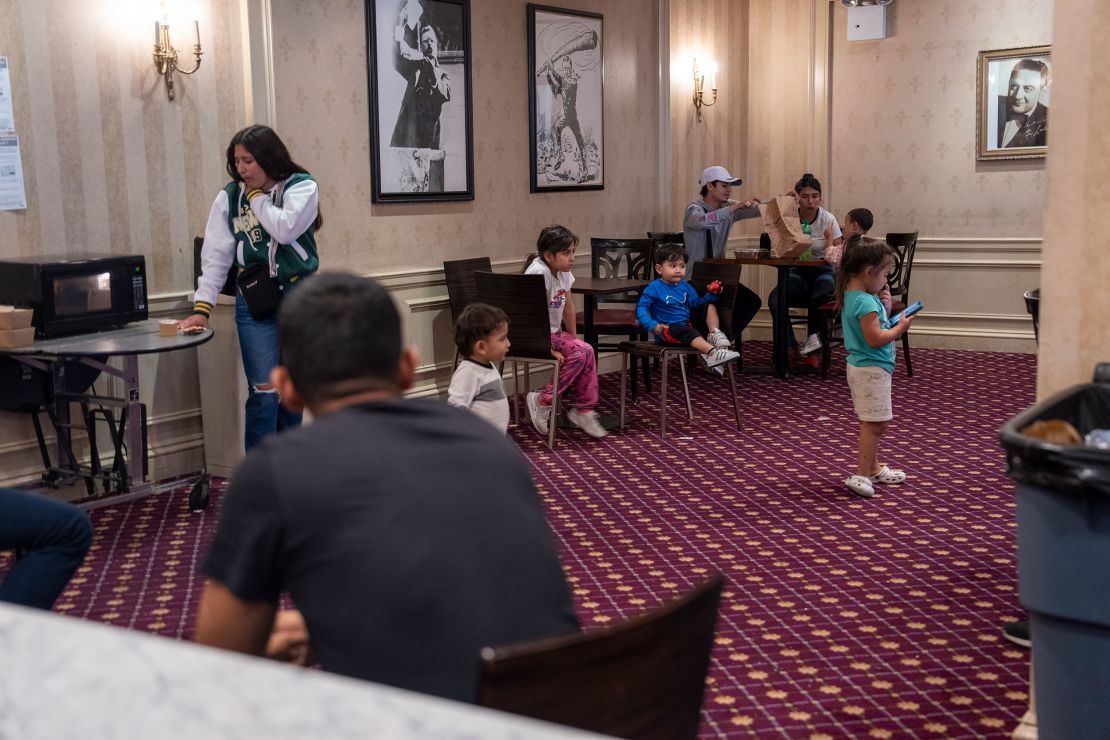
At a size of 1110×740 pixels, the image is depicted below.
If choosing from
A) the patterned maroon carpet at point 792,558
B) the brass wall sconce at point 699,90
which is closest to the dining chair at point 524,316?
the patterned maroon carpet at point 792,558

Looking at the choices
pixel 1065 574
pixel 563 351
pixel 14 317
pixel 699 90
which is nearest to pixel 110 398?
pixel 14 317

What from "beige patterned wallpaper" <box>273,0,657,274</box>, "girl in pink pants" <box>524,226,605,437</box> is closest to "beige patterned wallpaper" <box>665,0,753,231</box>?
"beige patterned wallpaper" <box>273,0,657,274</box>

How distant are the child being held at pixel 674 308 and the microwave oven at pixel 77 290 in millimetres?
2835

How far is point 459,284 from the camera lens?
297 inches

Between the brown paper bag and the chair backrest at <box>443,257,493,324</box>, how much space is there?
2.21 m

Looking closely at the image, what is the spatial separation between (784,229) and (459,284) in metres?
2.41

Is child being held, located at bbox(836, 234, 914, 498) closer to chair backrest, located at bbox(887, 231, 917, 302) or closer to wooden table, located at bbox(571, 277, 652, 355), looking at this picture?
wooden table, located at bbox(571, 277, 652, 355)

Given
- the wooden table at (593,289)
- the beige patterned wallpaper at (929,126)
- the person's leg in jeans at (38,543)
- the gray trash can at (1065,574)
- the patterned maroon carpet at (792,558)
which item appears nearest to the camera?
the gray trash can at (1065,574)

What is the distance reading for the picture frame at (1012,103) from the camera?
941 cm

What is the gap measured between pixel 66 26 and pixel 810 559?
3884 mm

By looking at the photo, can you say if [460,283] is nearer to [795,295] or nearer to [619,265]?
[619,265]

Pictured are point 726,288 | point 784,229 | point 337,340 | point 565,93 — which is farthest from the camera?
point 565,93

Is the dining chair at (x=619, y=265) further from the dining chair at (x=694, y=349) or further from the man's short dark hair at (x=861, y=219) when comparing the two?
the man's short dark hair at (x=861, y=219)

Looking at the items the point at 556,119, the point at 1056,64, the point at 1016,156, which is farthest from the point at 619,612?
the point at 1016,156
